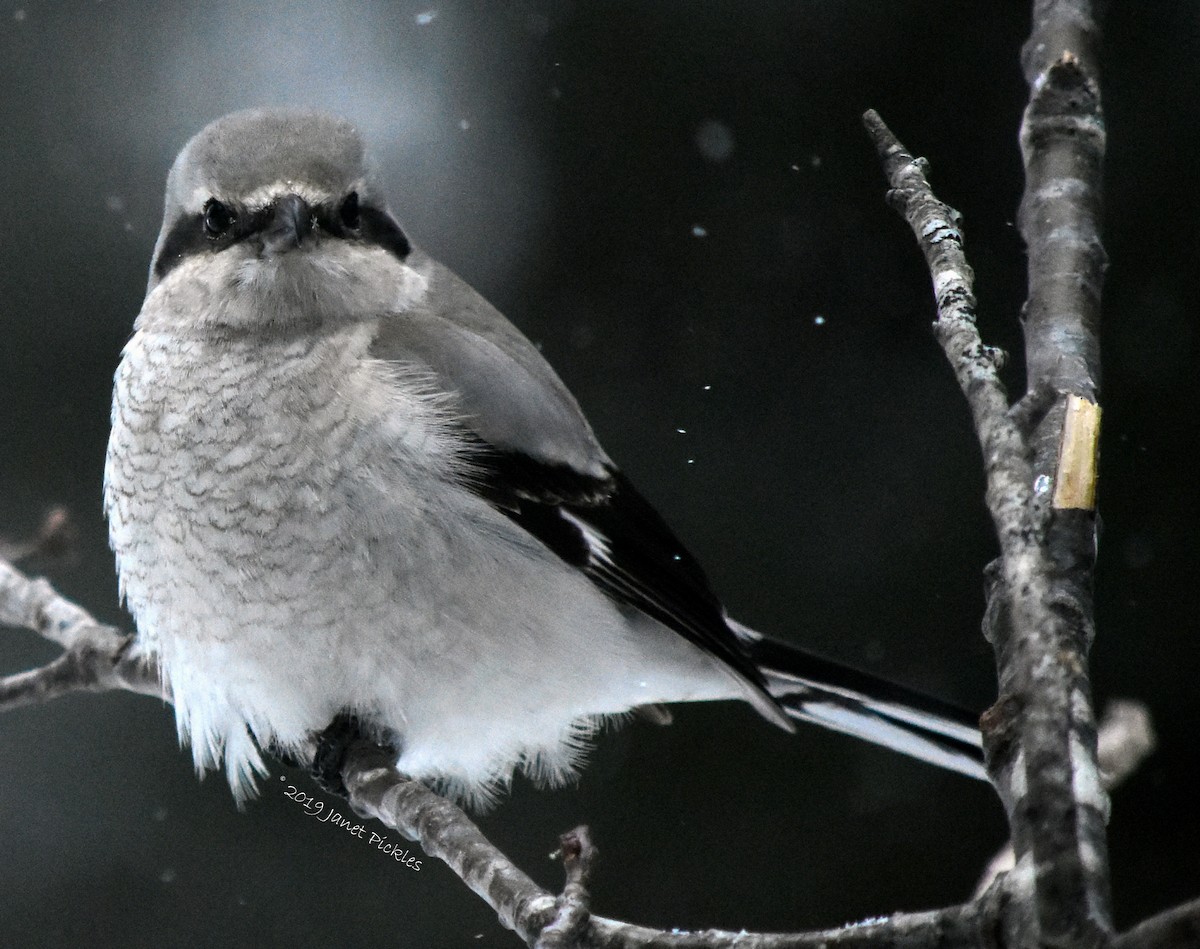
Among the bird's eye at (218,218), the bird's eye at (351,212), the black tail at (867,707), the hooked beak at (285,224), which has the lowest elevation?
the black tail at (867,707)

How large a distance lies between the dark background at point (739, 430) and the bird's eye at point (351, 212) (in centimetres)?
117

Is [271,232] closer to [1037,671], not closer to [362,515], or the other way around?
[362,515]

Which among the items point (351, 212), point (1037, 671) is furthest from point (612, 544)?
point (1037, 671)

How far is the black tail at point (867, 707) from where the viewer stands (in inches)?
95.2

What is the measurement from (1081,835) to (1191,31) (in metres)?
2.97

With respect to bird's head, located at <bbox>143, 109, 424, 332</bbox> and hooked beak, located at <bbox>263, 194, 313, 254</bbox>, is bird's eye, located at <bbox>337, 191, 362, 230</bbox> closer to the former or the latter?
bird's head, located at <bbox>143, 109, 424, 332</bbox>

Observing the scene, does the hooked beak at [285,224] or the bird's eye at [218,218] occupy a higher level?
the bird's eye at [218,218]

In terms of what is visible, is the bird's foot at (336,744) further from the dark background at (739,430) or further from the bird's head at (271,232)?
the dark background at (739,430)

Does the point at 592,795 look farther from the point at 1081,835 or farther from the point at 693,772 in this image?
the point at 1081,835

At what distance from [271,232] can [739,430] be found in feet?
5.08

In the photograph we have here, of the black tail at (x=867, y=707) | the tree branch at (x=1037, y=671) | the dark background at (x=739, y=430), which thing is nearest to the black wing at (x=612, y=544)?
the black tail at (x=867, y=707)

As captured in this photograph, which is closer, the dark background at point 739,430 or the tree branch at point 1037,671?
the tree branch at point 1037,671

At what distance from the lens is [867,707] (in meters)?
2.50

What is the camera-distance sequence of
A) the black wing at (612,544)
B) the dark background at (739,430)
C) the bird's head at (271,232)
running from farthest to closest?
1. the dark background at (739,430)
2. the black wing at (612,544)
3. the bird's head at (271,232)
